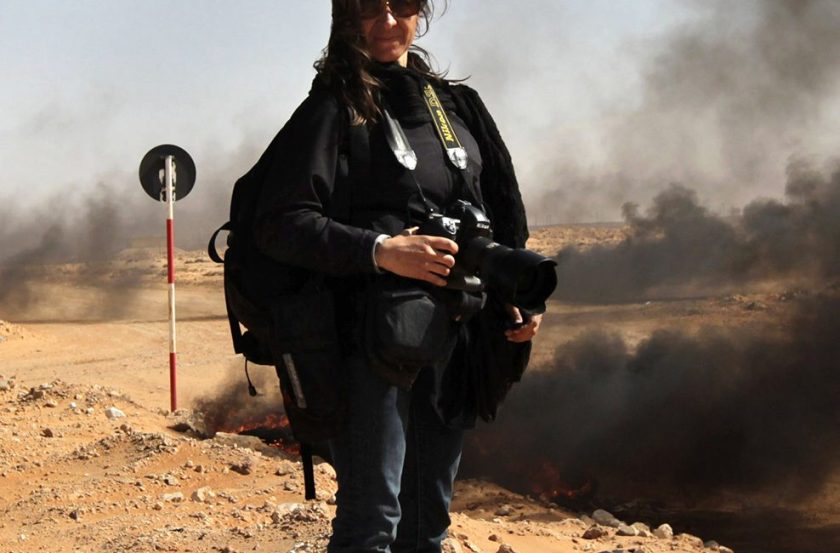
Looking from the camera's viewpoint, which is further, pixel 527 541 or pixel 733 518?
pixel 733 518

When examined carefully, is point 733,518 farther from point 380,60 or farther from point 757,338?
point 380,60

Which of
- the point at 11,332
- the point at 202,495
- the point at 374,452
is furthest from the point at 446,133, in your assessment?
the point at 11,332

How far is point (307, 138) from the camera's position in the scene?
245 cm

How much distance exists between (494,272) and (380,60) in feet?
1.99

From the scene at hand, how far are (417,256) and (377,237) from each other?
0.10 metres

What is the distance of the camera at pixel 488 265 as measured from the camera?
7.92 feet

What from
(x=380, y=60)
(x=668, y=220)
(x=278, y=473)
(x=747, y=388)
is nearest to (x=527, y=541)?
(x=278, y=473)

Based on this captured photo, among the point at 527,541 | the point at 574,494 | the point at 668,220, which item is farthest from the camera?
the point at 668,220

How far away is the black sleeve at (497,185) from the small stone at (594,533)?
3641 millimetres

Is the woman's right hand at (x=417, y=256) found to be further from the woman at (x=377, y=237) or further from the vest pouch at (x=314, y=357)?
the vest pouch at (x=314, y=357)

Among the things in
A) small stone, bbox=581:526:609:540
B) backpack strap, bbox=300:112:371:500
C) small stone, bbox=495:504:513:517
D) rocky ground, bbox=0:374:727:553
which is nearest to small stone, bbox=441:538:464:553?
rocky ground, bbox=0:374:727:553

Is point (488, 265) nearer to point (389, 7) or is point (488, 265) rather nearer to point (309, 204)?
point (309, 204)

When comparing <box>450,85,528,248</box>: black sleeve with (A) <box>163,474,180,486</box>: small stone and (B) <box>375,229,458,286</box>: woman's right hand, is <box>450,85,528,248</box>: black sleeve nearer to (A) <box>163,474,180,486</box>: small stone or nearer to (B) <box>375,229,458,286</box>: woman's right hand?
(B) <box>375,229,458,286</box>: woman's right hand

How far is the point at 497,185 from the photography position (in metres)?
2.84
